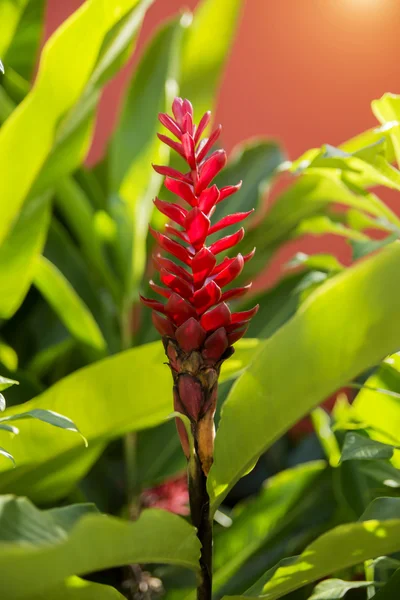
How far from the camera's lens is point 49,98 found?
0.58 m

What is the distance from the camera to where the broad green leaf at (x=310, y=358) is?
1.08 feet

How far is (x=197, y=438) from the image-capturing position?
39cm

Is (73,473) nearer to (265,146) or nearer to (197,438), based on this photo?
(197,438)

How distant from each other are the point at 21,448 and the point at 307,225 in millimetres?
407

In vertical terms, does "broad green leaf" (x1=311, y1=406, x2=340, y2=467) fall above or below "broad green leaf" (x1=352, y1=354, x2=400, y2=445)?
below

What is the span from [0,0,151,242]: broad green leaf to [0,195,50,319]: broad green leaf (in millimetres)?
68

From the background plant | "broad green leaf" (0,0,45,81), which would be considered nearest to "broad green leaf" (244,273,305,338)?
the background plant

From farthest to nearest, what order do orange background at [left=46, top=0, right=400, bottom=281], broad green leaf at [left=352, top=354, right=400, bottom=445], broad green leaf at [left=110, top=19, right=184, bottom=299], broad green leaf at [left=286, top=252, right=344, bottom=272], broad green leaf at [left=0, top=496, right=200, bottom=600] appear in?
1. orange background at [left=46, top=0, right=400, bottom=281]
2. broad green leaf at [left=110, top=19, right=184, bottom=299]
3. broad green leaf at [left=286, top=252, right=344, bottom=272]
4. broad green leaf at [left=352, top=354, right=400, bottom=445]
5. broad green leaf at [left=0, top=496, right=200, bottom=600]

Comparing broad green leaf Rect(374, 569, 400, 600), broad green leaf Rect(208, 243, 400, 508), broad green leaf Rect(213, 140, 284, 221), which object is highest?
broad green leaf Rect(213, 140, 284, 221)

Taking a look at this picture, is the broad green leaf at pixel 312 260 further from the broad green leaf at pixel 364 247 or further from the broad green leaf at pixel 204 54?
the broad green leaf at pixel 204 54

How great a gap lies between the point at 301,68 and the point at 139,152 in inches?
29.8

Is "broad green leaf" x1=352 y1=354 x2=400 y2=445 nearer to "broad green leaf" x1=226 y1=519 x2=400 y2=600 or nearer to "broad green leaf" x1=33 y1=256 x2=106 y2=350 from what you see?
"broad green leaf" x1=226 y1=519 x2=400 y2=600

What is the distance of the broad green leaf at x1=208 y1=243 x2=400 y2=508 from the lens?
12.9 inches

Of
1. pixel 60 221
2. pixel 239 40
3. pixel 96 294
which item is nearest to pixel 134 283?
pixel 96 294
